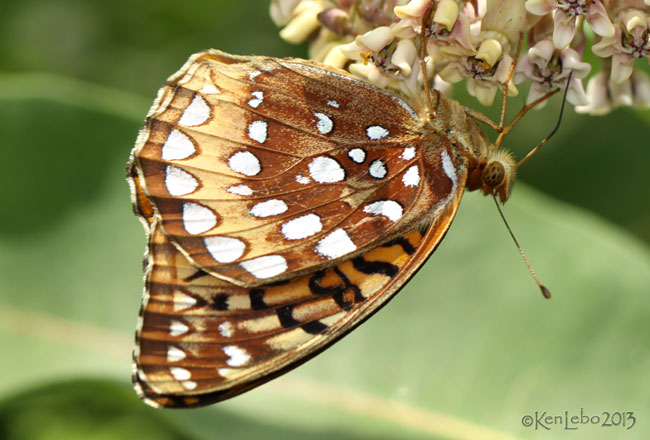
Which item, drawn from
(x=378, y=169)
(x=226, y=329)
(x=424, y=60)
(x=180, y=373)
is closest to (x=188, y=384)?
(x=180, y=373)

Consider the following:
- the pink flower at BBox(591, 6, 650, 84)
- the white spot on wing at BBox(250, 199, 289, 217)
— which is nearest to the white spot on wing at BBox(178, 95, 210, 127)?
the white spot on wing at BBox(250, 199, 289, 217)

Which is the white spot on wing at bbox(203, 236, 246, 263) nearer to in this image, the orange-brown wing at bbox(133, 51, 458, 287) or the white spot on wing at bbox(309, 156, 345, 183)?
the orange-brown wing at bbox(133, 51, 458, 287)

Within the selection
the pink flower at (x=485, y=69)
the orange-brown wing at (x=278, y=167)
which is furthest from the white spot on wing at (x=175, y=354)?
the pink flower at (x=485, y=69)

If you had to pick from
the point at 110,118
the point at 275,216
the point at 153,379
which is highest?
the point at 110,118

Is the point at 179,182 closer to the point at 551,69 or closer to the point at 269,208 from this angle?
the point at 269,208

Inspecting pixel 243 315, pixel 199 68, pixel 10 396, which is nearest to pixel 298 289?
pixel 243 315

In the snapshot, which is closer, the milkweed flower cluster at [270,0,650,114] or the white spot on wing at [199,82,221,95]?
the milkweed flower cluster at [270,0,650,114]

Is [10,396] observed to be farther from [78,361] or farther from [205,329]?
[205,329]
